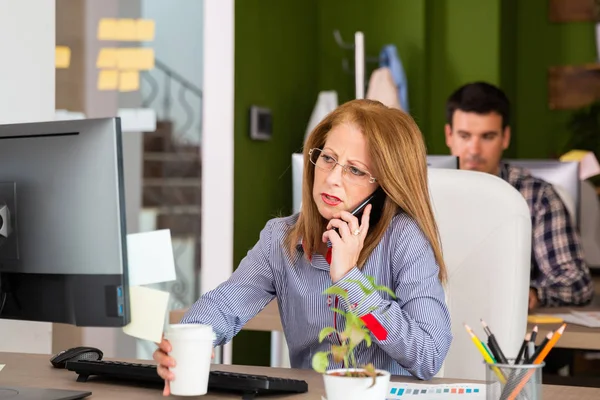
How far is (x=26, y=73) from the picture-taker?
7.07ft

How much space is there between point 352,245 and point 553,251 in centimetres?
151

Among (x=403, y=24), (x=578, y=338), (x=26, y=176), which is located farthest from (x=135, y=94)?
(x=26, y=176)

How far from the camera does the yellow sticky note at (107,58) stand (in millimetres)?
3885

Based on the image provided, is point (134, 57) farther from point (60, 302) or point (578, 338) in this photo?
point (60, 302)

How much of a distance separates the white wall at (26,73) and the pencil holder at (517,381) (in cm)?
124

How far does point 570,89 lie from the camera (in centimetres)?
547

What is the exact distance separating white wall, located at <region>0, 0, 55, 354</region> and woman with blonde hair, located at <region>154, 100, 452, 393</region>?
0.56 metres

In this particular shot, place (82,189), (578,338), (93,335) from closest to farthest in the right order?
(82,189), (578,338), (93,335)

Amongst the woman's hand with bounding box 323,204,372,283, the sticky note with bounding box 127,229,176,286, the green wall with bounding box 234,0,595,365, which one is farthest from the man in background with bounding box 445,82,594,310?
the sticky note with bounding box 127,229,176,286

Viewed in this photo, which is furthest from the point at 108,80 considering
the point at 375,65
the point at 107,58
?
the point at 375,65

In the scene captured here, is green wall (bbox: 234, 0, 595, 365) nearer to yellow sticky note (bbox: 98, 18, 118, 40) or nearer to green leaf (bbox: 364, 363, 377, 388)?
yellow sticky note (bbox: 98, 18, 118, 40)

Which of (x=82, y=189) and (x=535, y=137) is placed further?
(x=535, y=137)

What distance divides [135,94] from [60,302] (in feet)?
9.06

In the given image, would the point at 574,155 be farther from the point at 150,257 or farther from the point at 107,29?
the point at 150,257
